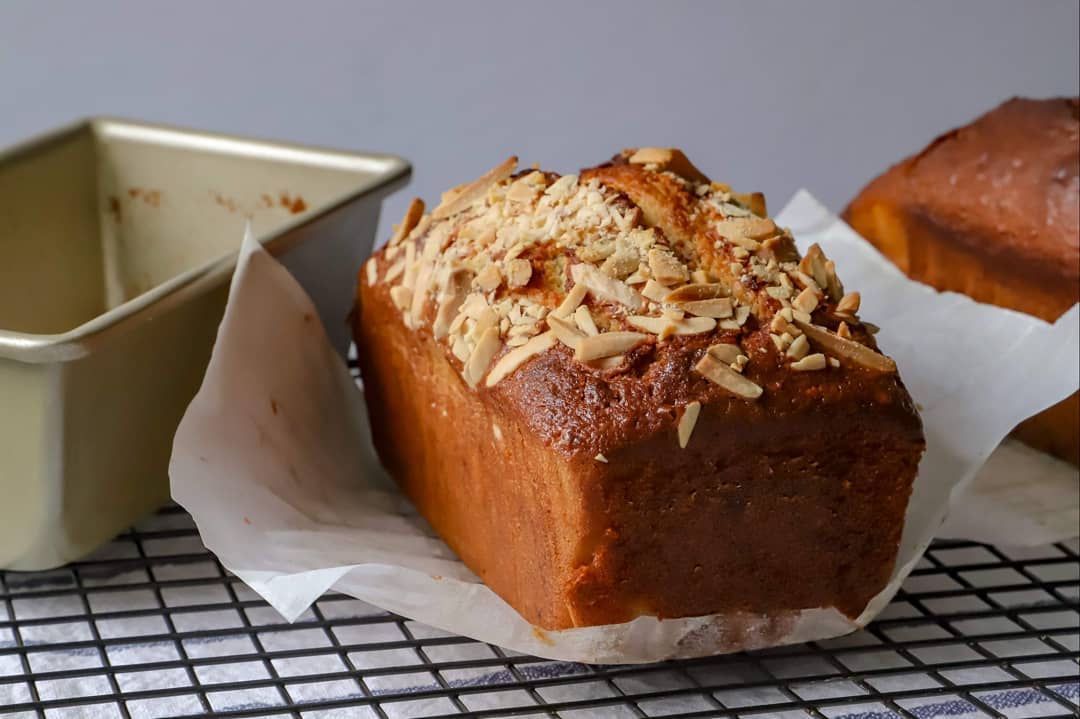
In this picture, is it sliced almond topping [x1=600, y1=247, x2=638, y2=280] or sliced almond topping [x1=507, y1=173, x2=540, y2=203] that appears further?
sliced almond topping [x1=507, y1=173, x2=540, y2=203]

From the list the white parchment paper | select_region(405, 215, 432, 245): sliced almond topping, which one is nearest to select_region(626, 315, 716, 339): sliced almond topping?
the white parchment paper

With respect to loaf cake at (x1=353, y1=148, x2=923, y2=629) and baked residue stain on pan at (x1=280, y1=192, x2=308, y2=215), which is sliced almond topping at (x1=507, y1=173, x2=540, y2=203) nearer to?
loaf cake at (x1=353, y1=148, x2=923, y2=629)

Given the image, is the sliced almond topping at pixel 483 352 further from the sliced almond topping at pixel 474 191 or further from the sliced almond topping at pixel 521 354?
the sliced almond topping at pixel 474 191

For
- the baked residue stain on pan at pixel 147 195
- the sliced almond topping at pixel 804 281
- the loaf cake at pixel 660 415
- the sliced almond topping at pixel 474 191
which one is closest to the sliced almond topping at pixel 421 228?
the sliced almond topping at pixel 474 191

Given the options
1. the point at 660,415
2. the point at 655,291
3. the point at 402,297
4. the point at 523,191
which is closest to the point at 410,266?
the point at 402,297

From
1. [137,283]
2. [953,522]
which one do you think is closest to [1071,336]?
[953,522]
